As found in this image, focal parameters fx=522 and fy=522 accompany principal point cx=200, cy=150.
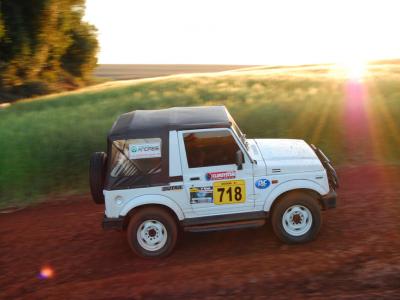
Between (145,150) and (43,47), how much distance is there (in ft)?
66.0

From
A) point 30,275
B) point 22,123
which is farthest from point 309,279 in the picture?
point 22,123

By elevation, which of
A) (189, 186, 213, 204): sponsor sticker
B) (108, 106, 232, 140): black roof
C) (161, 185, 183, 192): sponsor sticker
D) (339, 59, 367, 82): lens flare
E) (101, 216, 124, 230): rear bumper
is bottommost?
(101, 216, 124, 230): rear bumper

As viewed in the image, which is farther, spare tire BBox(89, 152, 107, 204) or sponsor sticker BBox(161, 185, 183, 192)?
spare tire BBox(89, 152, 107, 204)

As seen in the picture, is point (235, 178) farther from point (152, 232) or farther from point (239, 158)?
point (152, 232)

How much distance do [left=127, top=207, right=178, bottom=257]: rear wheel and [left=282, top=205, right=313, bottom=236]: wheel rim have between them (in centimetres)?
153

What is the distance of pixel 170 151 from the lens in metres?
6.99

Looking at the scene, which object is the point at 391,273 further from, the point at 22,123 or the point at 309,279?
the point at 22,123

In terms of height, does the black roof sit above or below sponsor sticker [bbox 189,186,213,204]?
above

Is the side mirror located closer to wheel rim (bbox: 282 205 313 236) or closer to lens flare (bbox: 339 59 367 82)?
wheel rim (bbox: 282 205 313 236)

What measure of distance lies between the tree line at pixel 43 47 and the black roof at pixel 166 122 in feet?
53.2

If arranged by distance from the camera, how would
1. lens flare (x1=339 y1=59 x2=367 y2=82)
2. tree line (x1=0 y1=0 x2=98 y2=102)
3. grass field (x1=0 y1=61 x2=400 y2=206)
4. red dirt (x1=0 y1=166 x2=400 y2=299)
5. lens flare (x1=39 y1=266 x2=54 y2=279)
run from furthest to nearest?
tree line (x1=0 y1=0 x2=98 y2=102) → lens flare (x1=339 y1=59 x2=367 y2=82) → grass field (x1=0 y1=61 x2=400 y2=206) → lens flare (x1=39 y1=266 x2=54 y2=279) → red dirt (x1=0 y1=166 x2=400 y2=299)

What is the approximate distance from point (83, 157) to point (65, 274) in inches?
194

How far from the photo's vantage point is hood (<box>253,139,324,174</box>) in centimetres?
701

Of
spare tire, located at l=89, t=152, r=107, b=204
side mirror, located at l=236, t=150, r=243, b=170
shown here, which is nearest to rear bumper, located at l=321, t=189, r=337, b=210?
A: side mirror, located at l=236, t=150, r=243, b=170
